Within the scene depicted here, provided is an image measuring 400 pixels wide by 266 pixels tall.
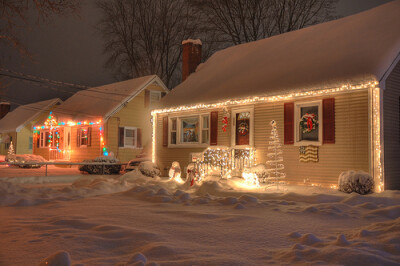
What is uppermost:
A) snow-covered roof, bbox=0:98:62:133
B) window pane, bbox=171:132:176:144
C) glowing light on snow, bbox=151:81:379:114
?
snow-covered roof, bbox=0:98:62:133

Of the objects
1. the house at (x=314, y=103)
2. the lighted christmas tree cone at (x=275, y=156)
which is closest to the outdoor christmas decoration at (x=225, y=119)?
the house at (x=314, y=103)

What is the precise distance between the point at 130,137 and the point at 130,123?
0.98 meters

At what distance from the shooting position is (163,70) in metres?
36.7

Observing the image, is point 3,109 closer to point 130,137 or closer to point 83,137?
point 83,137

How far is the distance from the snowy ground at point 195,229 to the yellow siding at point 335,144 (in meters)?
2.02

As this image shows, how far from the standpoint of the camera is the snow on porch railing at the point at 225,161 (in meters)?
14.5

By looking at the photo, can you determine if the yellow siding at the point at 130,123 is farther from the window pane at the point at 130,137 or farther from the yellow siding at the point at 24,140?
the yellow siding at the point at 24,140

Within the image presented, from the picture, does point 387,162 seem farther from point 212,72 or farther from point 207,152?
point 212,72

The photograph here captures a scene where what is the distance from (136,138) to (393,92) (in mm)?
17855

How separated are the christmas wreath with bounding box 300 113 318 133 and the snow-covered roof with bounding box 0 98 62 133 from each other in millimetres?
27274

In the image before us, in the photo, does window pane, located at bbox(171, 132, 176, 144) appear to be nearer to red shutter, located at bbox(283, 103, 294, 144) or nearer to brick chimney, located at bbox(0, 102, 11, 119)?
red shutter, located at bbox(283, 103, 294, 144)

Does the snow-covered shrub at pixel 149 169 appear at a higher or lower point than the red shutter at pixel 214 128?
lower

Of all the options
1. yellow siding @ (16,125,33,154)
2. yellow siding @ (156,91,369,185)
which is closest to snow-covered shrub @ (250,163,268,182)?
yellow siding @ (156,91,369,185)

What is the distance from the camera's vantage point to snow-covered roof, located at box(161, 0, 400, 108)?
11.5m
